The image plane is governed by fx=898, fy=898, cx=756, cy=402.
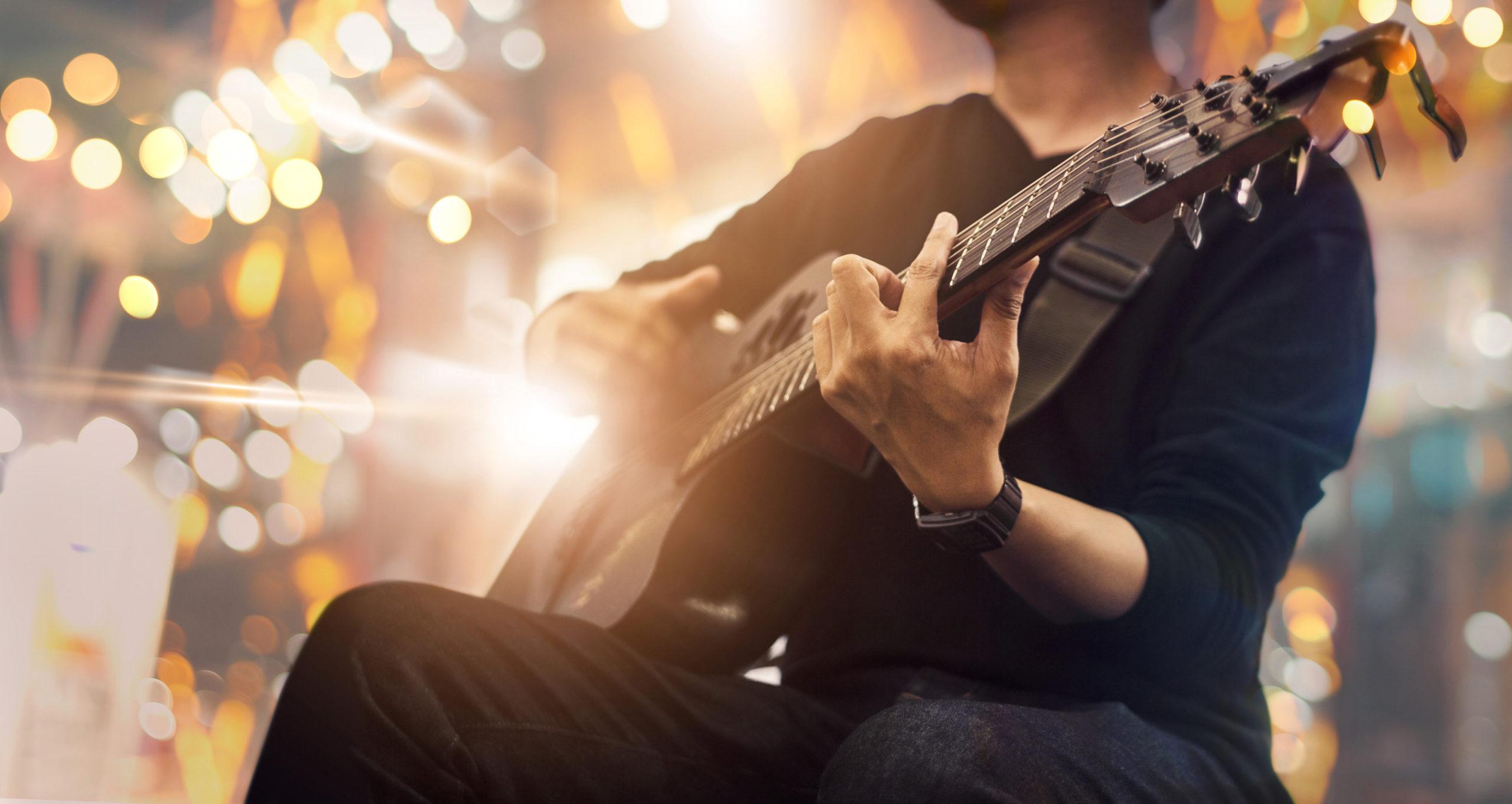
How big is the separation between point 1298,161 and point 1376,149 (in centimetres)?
6

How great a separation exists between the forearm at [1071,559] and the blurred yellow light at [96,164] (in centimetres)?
312

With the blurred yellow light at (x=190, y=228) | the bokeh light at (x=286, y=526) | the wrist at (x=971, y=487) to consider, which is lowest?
the bokeh light at (x=286, y=526)

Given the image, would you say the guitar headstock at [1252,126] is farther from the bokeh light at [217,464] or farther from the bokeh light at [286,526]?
the bokeh light at [286,526]

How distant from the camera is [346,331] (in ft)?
11.6

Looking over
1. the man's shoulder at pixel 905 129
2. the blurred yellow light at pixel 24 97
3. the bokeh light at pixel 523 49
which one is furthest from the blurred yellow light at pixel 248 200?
the man's shoulder at pixel 905 129

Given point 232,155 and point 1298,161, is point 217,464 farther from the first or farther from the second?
point 1298,161

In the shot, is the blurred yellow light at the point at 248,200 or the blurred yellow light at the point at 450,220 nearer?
the blurred yellow light at the point at 248,200

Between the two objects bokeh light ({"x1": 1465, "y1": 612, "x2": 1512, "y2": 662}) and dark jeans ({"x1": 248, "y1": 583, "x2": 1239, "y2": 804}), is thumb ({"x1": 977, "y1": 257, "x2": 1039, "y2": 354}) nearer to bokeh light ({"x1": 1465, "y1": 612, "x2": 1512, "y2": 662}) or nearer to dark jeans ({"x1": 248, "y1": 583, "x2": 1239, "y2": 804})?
dark jeans ({"x1": 248, "y1": 583, "x2": 1239, "y2": 804})

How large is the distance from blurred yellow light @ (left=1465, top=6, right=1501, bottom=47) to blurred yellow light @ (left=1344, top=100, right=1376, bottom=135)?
237 centimetres

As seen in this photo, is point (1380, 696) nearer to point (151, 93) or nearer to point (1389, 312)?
point (1389, 312)

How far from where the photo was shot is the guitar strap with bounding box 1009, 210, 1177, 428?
3.02 ft

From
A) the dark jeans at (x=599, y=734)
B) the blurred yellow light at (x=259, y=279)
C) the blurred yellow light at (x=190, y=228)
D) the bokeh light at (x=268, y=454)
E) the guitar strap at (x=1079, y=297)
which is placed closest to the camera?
the dark jeans at (x=599, y=734)

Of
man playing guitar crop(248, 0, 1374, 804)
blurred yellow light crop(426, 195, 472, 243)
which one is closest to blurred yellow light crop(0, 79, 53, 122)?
blurred yellow light crop(426, 195, 472, 243)

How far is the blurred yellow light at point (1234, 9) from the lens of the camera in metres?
2.29
